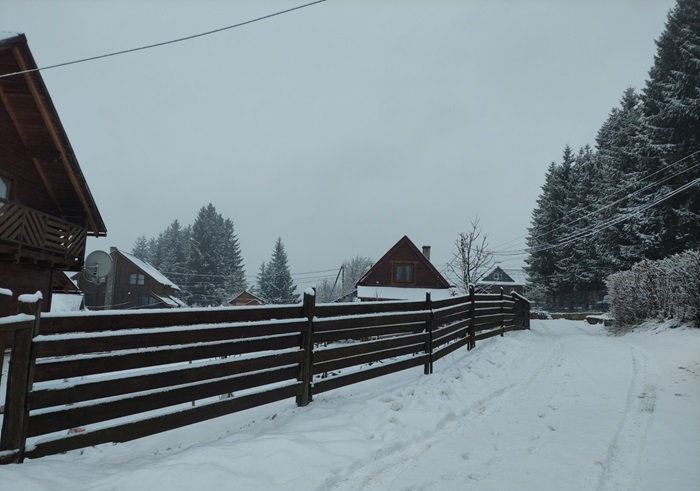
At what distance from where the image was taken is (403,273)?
3114 cm

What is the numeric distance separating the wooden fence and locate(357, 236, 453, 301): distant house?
2442cm

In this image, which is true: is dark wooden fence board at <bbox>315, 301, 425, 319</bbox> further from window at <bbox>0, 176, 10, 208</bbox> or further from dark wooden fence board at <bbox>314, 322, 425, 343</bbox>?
window at <bbox>0, 176, 10, 208</bbox>

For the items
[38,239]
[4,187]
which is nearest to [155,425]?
[38,239]

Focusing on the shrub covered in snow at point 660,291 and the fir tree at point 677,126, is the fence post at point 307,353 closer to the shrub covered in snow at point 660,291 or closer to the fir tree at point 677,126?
the shrub covered in snow at point 660,291

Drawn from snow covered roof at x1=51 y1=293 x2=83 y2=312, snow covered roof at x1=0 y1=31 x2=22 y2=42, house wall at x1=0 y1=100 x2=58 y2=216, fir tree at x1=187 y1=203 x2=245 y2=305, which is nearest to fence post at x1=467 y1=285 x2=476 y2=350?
snow covered roof at x1=0 y1=31 x2=22 y2=42

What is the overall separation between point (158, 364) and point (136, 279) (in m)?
48.6

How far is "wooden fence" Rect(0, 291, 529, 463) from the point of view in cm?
316

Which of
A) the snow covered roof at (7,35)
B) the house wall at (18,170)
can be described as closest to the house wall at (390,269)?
the house wall at (18,170)

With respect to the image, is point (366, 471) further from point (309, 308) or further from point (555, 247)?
point (555, 247)

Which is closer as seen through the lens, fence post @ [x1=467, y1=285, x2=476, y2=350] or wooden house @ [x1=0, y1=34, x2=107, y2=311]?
fence post @ [x1=467, y1=285, x2=476, y2=350]

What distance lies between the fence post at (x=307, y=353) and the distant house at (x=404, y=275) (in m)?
25.0

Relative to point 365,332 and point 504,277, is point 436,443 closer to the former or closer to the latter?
point 365,332

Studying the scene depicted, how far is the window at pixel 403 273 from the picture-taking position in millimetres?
31047

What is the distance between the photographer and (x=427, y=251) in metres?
36.9
